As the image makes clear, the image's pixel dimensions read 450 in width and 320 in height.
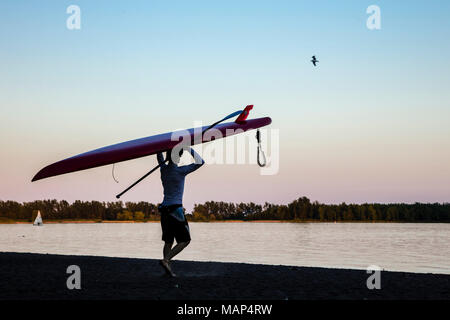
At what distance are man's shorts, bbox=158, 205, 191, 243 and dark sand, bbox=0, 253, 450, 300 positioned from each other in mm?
744

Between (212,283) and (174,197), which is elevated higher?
(174,197)

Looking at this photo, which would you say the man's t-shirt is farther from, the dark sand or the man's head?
the dark sand

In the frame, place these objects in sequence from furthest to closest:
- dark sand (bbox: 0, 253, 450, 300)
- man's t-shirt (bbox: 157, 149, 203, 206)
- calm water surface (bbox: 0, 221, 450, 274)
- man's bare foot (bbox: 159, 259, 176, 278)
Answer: calm water surface (bbox: 0, 221, 450, 274), man's bare foot (bbox: 159, 259, 176, 278), man's t-shirt (bbox: 157, 149, 203, 206), dark sand (bbox: 0, 253, 450, 300)

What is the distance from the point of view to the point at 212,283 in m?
8.69

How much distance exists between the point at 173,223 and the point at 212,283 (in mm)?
1301

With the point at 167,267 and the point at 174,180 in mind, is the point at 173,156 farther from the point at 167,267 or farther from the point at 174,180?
the point at 167,267

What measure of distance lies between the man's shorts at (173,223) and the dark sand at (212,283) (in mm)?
744

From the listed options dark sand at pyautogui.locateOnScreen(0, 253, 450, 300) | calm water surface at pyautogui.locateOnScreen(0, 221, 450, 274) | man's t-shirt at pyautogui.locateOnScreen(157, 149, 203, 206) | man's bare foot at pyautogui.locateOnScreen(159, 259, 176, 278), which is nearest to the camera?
dark sand at pyautogui.locateOnScreen(0, 253, 450, 300)

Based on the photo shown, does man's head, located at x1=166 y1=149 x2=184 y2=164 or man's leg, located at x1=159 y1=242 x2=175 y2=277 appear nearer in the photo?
man's head, located at x1=166 y1=149 x2=184 y2=164

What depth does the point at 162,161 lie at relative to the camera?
31.2ft

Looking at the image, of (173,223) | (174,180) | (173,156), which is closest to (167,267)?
(173,223)

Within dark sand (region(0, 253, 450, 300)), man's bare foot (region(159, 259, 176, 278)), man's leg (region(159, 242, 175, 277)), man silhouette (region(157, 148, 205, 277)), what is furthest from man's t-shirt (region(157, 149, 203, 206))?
dark sand (region(0, 253, 450, 300))

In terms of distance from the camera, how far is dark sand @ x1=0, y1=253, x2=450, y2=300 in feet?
24.5
